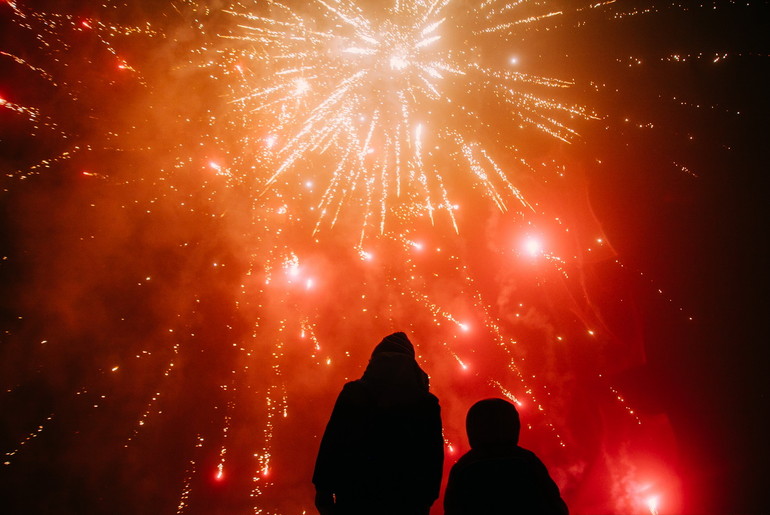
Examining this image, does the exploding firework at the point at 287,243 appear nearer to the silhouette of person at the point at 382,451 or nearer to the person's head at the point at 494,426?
the silhouette of person at the point at 382,451

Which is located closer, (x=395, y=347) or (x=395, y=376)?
(x=395, y=376)

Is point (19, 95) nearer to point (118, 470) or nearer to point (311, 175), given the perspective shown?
point (311, 175)

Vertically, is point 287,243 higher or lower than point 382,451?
lower

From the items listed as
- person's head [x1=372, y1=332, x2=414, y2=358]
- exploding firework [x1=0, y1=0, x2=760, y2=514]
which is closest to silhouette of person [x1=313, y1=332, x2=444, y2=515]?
person's head [x1=372, y1=332, x2=414, y2=358]

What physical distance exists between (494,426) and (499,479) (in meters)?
0.21

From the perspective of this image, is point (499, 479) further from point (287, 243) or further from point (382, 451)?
point (287, 243)

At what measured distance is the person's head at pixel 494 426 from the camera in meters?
1.37

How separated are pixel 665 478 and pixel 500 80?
664cm

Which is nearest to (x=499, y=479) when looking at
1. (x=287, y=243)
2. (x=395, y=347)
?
(x=395, y=347)

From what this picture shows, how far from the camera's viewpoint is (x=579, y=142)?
18.1ft

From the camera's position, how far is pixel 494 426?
1.39m

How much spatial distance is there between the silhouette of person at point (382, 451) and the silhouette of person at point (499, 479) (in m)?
0.23

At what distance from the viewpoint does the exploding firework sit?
2.97 metres

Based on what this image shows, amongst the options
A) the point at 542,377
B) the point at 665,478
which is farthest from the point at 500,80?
the point at 665,478
